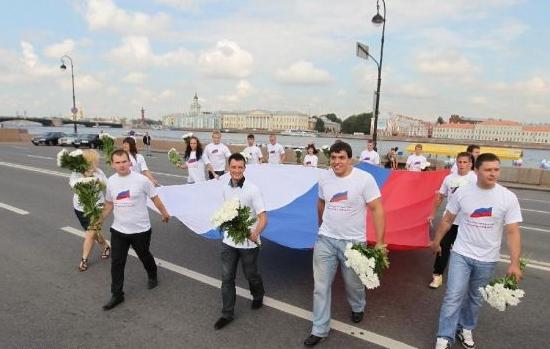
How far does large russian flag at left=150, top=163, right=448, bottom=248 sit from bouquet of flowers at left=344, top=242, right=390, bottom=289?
136 centimetres

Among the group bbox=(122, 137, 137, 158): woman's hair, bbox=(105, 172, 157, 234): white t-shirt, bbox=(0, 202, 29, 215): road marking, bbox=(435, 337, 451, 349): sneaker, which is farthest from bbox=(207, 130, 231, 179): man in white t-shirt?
bbox=(435, 337, 451, 349): sneaker

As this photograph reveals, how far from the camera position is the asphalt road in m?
3.77

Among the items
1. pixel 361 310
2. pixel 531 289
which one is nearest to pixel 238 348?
pixel 361 310

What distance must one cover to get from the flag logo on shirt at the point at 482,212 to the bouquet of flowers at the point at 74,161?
4.73 metres

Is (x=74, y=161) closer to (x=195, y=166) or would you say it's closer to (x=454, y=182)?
(x=195, y=166)

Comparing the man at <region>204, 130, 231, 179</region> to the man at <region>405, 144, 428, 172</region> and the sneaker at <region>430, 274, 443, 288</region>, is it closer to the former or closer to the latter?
the man at <region>405, 144, 428, 172</region>

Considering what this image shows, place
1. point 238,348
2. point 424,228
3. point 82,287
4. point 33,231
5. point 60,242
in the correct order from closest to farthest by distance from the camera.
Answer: point 238,348, point 82,287, point 424,228, point 60,242, point 33,231

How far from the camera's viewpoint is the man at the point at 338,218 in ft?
11.9

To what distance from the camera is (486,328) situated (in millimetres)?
4070

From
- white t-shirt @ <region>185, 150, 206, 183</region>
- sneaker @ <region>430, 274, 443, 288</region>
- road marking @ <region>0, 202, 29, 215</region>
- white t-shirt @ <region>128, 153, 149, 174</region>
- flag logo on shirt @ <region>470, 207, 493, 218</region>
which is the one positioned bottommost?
road marking @ <region>0, 202, 29, 215</region>

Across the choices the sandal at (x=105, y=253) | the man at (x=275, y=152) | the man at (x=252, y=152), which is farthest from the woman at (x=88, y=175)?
the man at (x=275, y=152)

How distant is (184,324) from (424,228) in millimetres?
3463

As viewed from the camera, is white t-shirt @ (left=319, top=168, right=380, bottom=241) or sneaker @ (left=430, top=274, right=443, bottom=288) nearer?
white t-shirt @ (left=319, top=168, right=380, bottom=241)

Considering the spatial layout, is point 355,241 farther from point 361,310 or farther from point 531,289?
point 531,289
